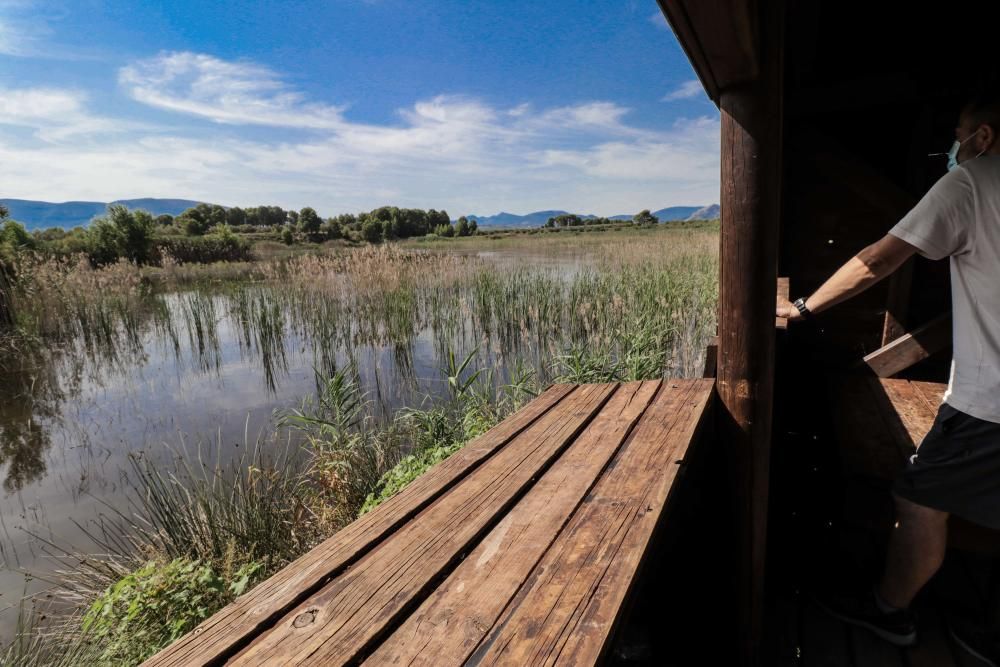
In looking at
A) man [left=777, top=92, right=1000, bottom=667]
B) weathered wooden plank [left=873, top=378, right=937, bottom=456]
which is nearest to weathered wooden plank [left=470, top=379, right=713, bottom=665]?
man [left=777, top=92, right=1000, bottom=667]

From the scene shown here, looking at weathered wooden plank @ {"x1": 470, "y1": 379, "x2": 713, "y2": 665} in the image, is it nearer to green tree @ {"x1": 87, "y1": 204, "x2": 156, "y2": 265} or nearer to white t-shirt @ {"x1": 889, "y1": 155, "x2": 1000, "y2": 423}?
white t-shirt @ {"x1": 889, "y1": 155, "x2": 1000, "y2": 423}

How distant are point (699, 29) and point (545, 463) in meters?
1.01

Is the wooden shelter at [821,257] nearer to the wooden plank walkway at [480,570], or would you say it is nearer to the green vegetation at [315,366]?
the wooden plank walkway at [480,570]

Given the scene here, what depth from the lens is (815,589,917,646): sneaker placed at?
1.68m

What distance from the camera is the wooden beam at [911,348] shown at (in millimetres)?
2525

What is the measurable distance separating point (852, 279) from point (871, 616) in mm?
1240

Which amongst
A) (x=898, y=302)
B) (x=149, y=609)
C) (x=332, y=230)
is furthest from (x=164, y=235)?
(x=898, y=302)

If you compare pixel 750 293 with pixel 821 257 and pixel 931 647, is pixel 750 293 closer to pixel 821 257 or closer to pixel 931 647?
pixel 931 647

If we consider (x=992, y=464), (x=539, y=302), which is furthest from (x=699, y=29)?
(x=539, y=302)

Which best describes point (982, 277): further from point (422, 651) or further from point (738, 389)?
point (422, 651)

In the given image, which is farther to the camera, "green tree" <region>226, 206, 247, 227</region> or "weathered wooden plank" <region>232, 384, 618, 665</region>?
"green tree" <region>226, 206, 247, 227</region>

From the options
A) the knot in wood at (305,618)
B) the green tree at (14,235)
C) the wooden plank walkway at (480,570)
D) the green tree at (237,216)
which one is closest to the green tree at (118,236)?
the green tree at (14,235)

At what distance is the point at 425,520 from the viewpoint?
1028mm

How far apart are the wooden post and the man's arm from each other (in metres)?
0.23
